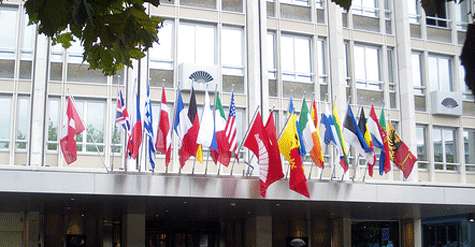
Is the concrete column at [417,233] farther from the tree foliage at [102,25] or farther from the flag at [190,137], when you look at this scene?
the tree foliage at [102,25]

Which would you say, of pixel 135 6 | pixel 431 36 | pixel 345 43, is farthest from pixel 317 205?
pixel 135 6

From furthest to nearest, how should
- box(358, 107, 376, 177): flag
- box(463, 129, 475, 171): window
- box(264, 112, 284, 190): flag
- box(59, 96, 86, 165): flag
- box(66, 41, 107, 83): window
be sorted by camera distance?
1. box(463, 129, 475, 171): window
2. box(66, 41, 107, 83): window
3. box(358, 107, 376, 177): flag
4. box(264, 112, 284, 190): flag
5. box(59, 96, 86, 165): flag

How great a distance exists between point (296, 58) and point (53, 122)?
32.2 feet

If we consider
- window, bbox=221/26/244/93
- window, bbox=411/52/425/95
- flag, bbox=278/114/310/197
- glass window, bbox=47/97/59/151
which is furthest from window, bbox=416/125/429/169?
glass window, bbox=47/97/59/151

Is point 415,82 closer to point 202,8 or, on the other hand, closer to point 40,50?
point 202,8

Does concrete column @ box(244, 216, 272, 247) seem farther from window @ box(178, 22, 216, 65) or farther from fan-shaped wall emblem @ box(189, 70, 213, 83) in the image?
window @ box(178, 22, 216, 65)

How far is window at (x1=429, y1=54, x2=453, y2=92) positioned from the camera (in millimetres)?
32531

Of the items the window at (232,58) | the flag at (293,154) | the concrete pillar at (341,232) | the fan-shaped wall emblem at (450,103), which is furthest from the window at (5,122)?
the fan-shaped wall emblem at (450,103)

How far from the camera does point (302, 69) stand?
1186 inches

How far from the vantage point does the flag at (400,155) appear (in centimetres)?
2666

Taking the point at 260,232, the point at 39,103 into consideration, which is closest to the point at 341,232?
the point at 260,232

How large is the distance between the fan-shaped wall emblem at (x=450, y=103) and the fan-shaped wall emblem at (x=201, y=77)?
10590 mm

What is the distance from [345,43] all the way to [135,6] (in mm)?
27853

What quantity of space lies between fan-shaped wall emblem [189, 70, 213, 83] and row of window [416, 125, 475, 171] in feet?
31.5
